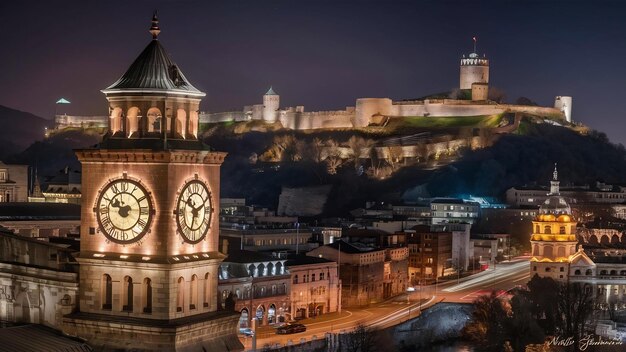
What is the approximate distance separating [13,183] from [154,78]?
4455 cm

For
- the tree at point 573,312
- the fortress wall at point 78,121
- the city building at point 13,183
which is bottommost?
the tree at point 573,312

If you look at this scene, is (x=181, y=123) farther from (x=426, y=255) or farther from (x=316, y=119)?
(x=316, y=119)

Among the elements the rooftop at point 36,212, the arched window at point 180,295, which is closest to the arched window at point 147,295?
the arched window at point 180,295

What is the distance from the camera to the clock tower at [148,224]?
2048 centimetres

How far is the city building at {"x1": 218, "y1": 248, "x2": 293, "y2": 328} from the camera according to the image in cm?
5494

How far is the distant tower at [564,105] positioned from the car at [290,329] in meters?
113

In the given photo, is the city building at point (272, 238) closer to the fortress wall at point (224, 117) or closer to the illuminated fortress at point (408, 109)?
the illuminated fortress at point (408, 109)

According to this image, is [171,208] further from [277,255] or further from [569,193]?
[569,193]

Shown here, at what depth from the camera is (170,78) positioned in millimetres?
21016

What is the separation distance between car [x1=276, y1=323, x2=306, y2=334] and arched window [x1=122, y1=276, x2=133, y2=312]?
32.5 m

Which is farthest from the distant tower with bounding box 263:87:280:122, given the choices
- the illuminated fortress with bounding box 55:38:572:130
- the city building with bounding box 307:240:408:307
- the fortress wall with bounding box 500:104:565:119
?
the city building with bounding box 307:240:408:307

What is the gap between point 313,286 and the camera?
2616 inches

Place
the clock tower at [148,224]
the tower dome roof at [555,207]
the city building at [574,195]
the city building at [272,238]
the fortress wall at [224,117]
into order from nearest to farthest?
the clock tower at [148,224], the city building at [272,238], the tower dome roof at [555,207], the city building at [574,195], the fortress wall at [224,117]

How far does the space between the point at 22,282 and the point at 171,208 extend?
4039mm
